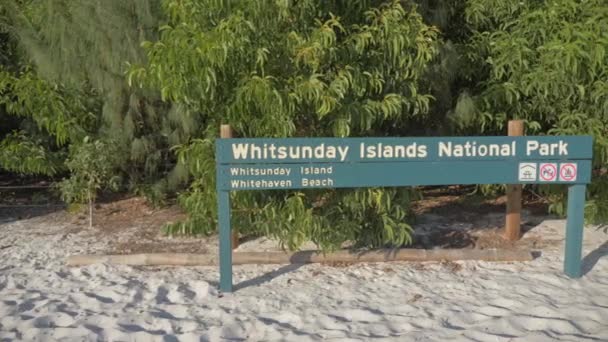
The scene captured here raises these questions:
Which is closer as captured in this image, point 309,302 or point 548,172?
point 309,302

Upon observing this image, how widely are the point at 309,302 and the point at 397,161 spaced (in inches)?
52.7

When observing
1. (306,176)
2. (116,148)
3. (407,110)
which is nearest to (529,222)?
(407,110)

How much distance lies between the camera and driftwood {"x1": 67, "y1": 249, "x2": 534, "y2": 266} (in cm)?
532

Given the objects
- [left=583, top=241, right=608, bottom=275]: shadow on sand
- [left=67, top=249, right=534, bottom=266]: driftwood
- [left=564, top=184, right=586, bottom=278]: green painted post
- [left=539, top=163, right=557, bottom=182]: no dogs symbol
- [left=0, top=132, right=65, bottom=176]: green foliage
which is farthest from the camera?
[left=0, top=132, right=65, bottom=176]: green foliage

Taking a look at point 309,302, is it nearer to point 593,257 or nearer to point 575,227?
point 575,227

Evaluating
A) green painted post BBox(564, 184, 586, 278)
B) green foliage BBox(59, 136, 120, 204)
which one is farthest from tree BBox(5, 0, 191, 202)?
green painted post BBox(564, 184, 586, 278)

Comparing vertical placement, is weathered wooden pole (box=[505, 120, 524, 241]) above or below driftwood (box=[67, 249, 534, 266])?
above

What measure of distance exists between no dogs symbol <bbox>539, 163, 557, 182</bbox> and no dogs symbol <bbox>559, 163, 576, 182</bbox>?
54 mm

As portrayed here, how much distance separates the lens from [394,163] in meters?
4.61

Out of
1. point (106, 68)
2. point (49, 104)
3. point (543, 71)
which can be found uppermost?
point (106, 68)

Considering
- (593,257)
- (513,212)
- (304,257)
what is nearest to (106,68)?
(304,257)

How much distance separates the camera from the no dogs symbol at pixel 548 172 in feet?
15.5

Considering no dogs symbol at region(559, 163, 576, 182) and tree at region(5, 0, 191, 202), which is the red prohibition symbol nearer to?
no dogs symbol at region(559, 163, 576, 182)

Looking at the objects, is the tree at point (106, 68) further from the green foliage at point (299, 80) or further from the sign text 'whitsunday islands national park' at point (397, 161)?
the sign text 'whitsunday islands national park' at point (397, 161)
